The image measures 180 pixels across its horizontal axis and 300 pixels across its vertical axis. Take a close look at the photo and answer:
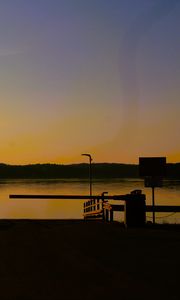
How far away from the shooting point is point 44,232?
20297 millimetres

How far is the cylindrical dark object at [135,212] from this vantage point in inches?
857

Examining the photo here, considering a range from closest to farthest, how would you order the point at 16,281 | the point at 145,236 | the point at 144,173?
the point at 16,281 < the point at 145,236 < the point at 144,173

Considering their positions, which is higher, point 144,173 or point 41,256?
point 144,173

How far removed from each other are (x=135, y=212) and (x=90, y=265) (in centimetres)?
954

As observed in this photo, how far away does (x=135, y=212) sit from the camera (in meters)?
22.0

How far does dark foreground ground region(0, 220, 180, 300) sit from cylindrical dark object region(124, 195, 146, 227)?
160cm

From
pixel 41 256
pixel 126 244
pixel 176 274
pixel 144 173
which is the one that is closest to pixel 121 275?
pixel 176 274

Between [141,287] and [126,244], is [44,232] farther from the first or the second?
[141,287]

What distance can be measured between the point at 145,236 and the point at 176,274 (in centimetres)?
701

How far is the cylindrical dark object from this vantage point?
857 inches

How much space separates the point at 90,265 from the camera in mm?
12664

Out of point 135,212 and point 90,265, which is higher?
point 135,212

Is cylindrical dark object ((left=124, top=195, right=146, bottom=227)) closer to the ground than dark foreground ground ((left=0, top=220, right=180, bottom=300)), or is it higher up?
higher up

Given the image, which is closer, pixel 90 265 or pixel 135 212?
pixel 90 265
